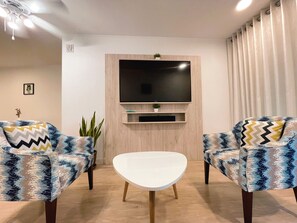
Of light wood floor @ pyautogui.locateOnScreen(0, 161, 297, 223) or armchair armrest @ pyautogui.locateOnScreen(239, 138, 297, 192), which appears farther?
light wood floor @ pyautogui.locateOnScreen(0, 161, 297, 223)

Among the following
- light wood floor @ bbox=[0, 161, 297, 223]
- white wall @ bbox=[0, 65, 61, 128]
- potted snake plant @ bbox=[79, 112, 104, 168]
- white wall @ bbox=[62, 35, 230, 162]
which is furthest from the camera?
white wall @ bbox=[0, 65, 61, 128]

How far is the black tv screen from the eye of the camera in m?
3.24

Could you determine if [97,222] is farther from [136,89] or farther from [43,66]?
[43,66]

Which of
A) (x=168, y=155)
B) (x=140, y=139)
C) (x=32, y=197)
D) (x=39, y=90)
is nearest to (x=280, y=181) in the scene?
(x=168, y=155)

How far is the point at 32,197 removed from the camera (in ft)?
3.98

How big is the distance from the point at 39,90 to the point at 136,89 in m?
3.71

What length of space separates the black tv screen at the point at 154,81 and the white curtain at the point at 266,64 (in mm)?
932

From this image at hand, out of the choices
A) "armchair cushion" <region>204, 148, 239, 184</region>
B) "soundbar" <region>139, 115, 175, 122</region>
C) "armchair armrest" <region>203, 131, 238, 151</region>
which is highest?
"soundbar" <region>139, 115, 175, 122</region>

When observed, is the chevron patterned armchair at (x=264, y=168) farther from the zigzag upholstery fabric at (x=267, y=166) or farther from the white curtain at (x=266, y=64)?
the white curtain at (x=266, y=64)

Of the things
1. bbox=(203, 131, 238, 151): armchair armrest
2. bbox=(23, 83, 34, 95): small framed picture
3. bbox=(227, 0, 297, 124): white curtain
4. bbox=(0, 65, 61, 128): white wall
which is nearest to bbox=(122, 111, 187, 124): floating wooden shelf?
bbox=(227, 0, 297, 124): white curtain

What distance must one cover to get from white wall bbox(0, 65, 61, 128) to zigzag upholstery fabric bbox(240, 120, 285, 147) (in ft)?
16.5

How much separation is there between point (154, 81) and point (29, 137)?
2212 millimetres

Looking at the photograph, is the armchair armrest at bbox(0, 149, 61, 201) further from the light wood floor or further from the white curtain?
the white curtain

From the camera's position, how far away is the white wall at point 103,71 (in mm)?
3225
